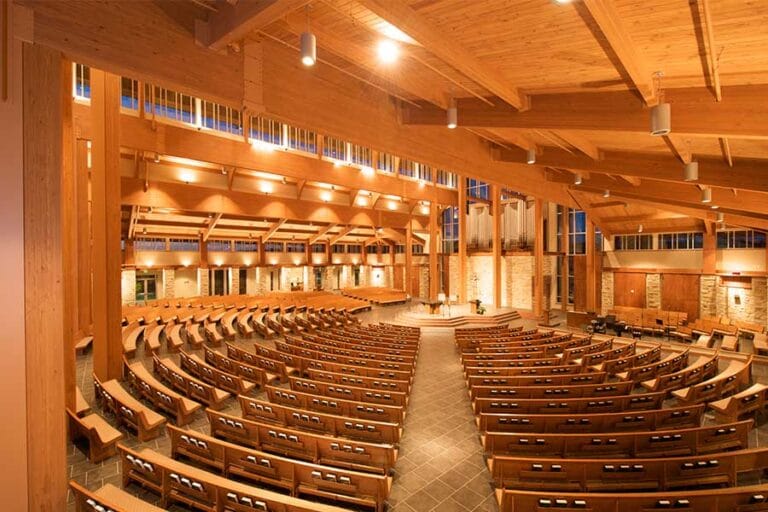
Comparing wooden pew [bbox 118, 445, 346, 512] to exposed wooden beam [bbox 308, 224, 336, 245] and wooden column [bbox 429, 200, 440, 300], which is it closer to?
wooden column [bbox 429, 200, 440, 300]

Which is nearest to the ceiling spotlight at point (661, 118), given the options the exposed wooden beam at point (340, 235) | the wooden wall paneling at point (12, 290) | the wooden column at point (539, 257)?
the wooden wall paneling at point (12, 290)

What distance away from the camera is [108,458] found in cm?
470

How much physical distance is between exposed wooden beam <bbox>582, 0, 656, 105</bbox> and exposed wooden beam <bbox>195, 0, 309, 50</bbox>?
7.90 feet

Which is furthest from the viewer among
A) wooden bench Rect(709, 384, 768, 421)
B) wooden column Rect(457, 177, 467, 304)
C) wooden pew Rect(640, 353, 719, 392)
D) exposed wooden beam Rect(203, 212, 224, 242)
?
wooden column Rect(457, 177, 467, 304)

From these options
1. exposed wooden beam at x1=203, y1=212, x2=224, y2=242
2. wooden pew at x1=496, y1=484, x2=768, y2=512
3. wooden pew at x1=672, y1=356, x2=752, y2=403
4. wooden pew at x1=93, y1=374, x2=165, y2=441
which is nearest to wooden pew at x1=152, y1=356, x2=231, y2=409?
wooden pew at x1=93, y1=374, x2=165, y2=441

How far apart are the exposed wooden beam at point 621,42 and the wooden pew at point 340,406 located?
16.5 feet

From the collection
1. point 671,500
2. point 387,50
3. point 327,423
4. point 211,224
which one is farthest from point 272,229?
point 671,500

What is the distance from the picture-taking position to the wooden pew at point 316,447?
13.9ft

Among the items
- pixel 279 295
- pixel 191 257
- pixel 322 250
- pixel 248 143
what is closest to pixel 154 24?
pixel 248 143

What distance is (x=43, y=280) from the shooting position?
10.1 feet

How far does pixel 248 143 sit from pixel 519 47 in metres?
9.41

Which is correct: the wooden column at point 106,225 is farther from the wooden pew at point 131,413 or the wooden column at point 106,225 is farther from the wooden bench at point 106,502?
the wooden bench at point 106,502

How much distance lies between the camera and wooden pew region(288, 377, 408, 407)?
6.11 m

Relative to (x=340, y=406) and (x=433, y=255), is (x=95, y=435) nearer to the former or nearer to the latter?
(x=340, y=406)
